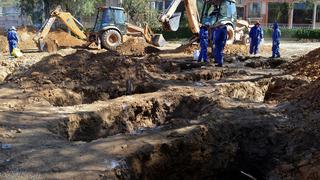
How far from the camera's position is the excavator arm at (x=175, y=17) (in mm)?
19578

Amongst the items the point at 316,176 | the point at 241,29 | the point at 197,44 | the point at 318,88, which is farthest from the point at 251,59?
the point at 316,176

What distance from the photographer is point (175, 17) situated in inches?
784

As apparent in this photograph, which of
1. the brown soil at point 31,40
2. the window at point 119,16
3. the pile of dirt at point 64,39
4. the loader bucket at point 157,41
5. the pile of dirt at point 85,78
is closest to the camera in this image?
the pile of dirt at point 85,78

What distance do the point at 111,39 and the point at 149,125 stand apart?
44.0 feet

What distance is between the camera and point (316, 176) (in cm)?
615

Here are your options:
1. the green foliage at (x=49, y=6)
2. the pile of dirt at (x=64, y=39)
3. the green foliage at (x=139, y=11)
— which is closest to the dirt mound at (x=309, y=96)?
the pile of dirt at (x=64, y=39)

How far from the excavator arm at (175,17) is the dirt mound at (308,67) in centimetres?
657

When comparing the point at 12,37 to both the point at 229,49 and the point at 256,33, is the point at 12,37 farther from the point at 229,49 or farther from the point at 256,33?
the point at 256,33

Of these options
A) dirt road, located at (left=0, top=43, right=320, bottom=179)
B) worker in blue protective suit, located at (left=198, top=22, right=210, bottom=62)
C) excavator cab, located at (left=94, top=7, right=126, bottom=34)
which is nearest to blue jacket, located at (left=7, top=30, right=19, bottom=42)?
excavator cab, located at (left=94, top=7, right=126, bottom=34)

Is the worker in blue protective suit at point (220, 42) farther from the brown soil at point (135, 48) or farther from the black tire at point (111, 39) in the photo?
the black tire at point (111, 39)

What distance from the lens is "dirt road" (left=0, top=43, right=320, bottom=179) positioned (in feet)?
22.0

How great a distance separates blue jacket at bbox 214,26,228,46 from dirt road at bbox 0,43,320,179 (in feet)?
6.68

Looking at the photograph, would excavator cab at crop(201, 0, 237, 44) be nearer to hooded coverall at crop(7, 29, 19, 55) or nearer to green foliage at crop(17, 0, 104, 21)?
hooded coverall at crop(7, 29, 19, 55)

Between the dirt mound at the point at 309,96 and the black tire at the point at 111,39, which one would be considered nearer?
the dirt mound at the point at 309,96
